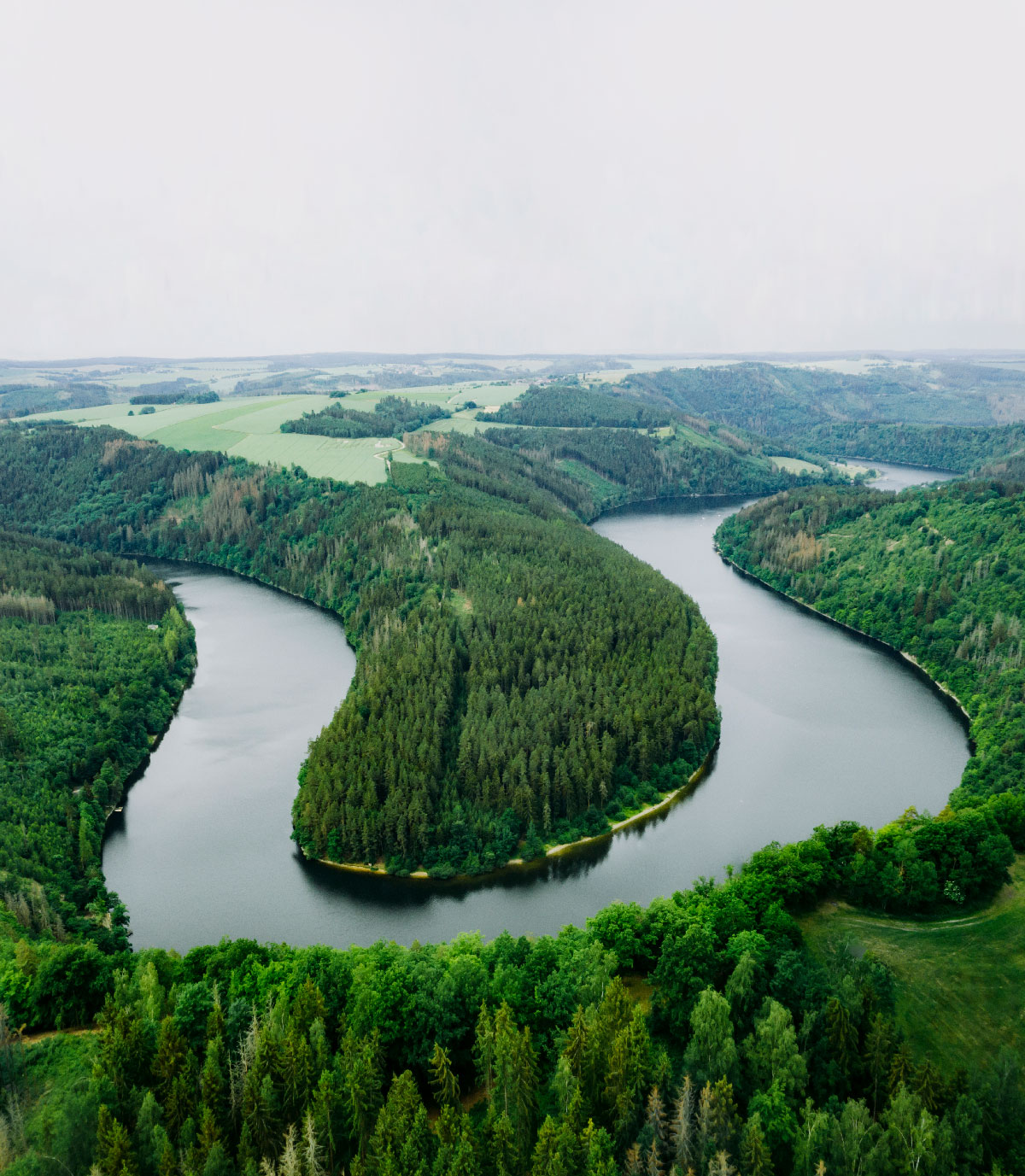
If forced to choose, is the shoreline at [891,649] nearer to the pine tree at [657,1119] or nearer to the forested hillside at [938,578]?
the forested hillside at [938,578]

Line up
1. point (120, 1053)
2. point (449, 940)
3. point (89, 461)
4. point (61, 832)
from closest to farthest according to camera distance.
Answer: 1. point (120, 1053)
2. point (449, 940)
3. point (61, 832)
4. point (89, 461)

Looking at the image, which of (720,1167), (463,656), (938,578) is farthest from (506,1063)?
(938,578)

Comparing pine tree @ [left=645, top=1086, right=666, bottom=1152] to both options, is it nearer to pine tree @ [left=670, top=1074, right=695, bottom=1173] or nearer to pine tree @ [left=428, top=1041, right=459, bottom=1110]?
pine tree @ [left=670, top=1074, right=695, bottom=1173]

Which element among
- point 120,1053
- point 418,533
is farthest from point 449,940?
point 418,533

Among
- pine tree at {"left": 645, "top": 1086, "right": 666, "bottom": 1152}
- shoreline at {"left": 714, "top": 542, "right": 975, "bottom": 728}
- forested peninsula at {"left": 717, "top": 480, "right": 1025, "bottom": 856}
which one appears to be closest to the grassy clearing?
forested peninsula at {"left": 717, "top": 480, "right": 1025, "bottom": 856}

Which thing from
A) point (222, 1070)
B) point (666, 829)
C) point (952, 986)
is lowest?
point (666, 829)

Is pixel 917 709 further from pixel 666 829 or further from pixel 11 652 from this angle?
pixel 11 652
